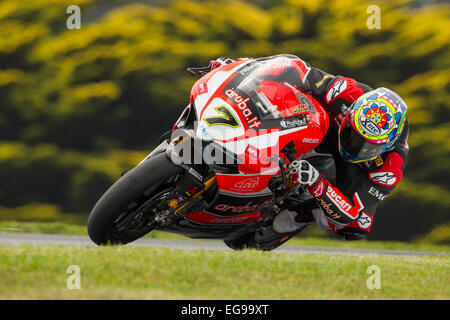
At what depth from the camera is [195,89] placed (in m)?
4.84

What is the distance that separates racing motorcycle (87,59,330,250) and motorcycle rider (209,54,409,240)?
0.15 meters

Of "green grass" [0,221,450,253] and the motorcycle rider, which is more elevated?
the motorcycle rider

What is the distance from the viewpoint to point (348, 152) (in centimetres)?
501

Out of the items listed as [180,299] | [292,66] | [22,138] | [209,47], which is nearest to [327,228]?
[292,66]

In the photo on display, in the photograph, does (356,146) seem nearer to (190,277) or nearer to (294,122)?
(294,122)

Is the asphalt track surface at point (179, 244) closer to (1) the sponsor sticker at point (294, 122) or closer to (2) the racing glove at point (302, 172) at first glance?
(2) the racing glove at point (302, 172)

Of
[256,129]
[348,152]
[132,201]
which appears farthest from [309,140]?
[132,201]

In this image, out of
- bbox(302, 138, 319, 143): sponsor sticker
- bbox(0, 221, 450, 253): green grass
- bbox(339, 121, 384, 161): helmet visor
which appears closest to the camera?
bbox(302, 138, 319, 143): sponsor sticker

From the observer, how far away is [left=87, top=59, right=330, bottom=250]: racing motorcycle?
4496mm

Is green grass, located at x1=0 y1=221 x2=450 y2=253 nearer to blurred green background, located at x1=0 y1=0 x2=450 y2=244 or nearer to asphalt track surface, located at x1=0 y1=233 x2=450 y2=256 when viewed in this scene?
blurred green background, located at x1=0 y1=0 x2=450 y2=244

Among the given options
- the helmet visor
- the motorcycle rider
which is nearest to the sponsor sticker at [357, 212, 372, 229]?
the motorcycle rider

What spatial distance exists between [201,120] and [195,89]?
14.5 inches

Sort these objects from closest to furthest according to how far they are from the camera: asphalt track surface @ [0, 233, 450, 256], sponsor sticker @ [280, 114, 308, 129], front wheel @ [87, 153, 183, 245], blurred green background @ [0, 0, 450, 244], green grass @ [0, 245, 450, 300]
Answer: green grass @ [0, 245, 450, 300], front wheel @ [87, 153, 183, 245], sponsor sticker @ [280, 114, 308, 129], asphalt track surface @ [0, 233, 450, 256], blurred green background @ [0, 0, 450, 244]

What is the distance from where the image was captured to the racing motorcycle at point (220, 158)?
177 inches
